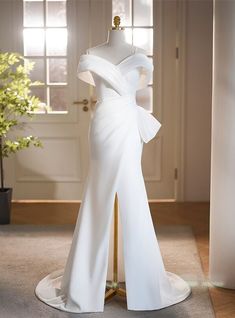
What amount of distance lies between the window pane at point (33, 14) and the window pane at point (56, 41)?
0.13m

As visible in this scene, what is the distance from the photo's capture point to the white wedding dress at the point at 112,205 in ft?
10.4

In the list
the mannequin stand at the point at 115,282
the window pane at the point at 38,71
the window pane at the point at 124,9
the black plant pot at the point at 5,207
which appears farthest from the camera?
the window pane at the point at 38,71

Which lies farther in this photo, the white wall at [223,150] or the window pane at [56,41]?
the window pane at [56,41]

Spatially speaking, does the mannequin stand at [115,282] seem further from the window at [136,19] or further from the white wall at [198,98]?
the window at [136,19]

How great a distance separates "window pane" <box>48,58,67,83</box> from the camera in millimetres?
5945

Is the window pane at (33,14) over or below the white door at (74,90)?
over

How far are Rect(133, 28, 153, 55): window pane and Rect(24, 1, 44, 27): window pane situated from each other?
96cm

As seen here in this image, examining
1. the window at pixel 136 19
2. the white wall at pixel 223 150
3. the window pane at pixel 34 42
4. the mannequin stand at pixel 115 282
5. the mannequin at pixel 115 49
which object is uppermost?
the window at pixel 136 19

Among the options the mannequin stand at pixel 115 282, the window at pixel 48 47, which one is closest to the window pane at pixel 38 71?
the window at pixel 48 47

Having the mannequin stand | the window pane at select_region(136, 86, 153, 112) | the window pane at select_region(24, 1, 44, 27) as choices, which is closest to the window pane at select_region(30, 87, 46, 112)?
the window pane at select_region(24, 1, 44, 27)

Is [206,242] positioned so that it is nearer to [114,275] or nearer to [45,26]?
[114,275]

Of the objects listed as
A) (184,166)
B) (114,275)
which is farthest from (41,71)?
(114,275)

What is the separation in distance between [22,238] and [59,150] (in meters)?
1.49

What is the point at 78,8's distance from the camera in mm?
5852
